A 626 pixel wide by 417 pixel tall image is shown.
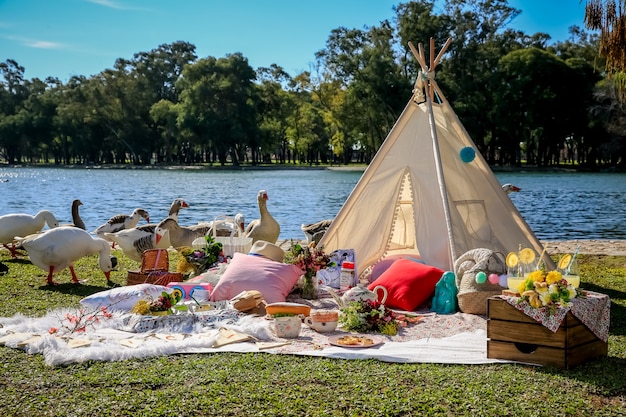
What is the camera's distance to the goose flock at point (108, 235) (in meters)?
8.52

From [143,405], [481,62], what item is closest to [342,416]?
[143,405]

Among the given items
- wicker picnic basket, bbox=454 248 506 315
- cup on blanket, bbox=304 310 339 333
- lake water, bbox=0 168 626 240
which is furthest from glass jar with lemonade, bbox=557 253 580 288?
lake water, bbox=0 168 626 240

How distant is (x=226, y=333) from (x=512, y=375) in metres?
2.39

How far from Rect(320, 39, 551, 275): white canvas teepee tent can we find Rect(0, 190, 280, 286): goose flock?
122 cm

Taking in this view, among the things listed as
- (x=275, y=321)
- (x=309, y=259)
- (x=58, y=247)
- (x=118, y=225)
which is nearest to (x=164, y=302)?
(x=275, y=321)

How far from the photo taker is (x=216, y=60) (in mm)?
61938

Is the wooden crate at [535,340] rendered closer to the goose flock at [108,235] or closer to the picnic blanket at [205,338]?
the picnic blanket at [205,338]

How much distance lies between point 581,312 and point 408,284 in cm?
248

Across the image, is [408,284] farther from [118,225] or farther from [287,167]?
[287,167]

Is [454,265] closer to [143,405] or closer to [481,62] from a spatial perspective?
[143,405]

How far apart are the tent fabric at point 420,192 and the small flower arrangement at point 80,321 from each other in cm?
336

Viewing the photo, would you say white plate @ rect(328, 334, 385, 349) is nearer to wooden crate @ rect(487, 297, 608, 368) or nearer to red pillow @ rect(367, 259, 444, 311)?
wooden crate @ rect(487, 297, 608, 368)

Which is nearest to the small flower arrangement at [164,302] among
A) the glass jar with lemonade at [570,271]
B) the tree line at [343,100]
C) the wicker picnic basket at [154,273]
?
the wicker picnic basket at [154,273]

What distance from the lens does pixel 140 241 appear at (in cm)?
967
